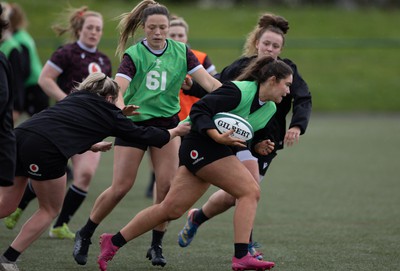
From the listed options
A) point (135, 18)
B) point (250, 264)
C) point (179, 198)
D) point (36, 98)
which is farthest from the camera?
point (36, 98)

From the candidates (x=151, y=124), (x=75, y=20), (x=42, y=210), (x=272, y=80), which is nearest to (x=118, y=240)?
(x=42, y=210)

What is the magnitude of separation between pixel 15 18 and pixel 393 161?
19.6 feet

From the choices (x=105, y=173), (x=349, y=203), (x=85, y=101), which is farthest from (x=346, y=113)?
(x=85, y=101)

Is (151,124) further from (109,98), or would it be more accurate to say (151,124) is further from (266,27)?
(266,27)

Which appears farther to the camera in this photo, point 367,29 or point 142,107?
point 367,29

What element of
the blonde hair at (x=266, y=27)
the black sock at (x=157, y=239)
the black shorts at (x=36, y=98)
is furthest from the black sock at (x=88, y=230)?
the black shorts at (x=36, y=98)

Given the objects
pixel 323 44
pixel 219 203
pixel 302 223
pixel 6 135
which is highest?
pixel 323 44

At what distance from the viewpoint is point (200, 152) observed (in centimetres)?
533

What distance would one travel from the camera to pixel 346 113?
68.4ft

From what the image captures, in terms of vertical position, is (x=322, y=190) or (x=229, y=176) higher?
(x=229, y=176)

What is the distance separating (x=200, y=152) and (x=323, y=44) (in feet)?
60.4

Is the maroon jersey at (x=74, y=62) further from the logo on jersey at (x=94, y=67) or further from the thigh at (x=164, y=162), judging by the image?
the thigh at (x=164, y=162)

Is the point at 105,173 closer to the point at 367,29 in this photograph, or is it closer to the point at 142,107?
the point at 142,107

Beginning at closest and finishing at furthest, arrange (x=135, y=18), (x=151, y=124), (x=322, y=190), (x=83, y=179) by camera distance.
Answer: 1. (x=151, y=124)
2. (x=135, y=18)
3. (x=83, y=179)
4. (x=322, y=190)
